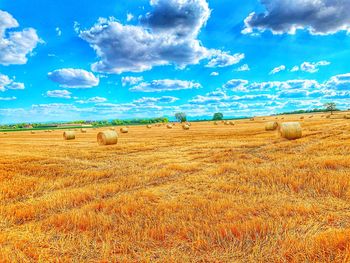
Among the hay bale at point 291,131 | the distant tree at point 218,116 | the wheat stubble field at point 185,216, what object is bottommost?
the wheat stubble field at point 185,216

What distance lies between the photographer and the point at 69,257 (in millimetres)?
4316

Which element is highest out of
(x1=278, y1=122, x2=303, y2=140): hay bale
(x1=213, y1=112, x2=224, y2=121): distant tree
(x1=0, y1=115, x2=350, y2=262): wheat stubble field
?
(x1=213, y1=112, x2=224, y2=121): distant tree

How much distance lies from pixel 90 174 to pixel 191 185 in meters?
4.40

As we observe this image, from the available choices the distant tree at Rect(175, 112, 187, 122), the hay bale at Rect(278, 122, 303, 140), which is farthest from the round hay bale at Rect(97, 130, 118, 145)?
the distant tree at Rect(175, 112, 187, 122)

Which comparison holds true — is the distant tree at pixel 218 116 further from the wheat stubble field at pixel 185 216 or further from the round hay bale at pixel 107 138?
the wheat stubble field at pixel 185 216

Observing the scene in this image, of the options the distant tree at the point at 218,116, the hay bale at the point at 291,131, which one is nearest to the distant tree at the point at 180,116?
the distant tree at the point at 218,116

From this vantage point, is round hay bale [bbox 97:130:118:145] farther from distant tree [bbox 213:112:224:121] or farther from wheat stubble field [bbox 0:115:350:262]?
distant tree [bbox 213:112:224:121]

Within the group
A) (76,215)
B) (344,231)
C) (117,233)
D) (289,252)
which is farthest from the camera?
(76,215)

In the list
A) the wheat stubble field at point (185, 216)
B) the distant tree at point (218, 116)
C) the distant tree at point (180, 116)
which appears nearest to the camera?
the wheat stubble field at point (185, 216)

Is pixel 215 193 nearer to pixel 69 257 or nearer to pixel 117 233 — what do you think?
pixel 117 233

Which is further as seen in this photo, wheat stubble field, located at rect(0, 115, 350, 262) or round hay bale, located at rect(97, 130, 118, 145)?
round hay bale, located at rect(97, 130, 118, 145)

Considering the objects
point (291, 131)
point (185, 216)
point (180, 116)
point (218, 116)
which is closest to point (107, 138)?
point (291, 131)

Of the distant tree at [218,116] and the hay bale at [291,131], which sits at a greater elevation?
the distant tree at [218,116]

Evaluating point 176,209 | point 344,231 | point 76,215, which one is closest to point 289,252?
point 344,231
